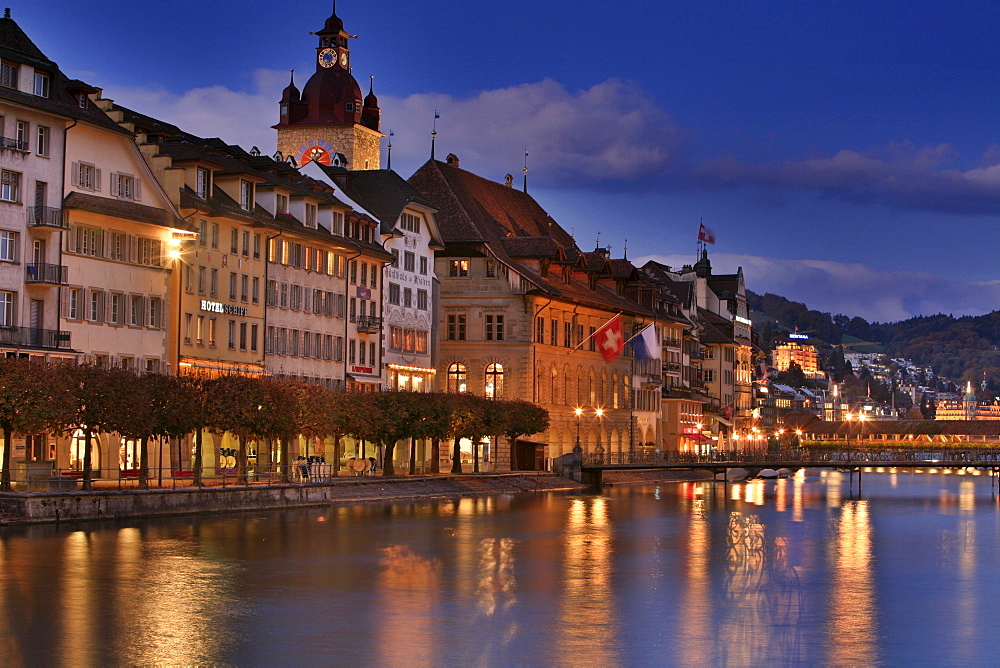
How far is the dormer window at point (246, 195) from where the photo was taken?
289 ft

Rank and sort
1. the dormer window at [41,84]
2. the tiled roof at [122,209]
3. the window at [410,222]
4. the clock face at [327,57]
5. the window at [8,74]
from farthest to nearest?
the clock face at [327,57] < the window at [410,222] < the tiled roof at [122,209] < the dormer window at [41,84] < the window at [8,74]

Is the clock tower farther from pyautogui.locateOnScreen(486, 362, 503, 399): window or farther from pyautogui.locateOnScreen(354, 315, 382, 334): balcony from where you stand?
pyautogui.locateOnScreen(354, 315, 382, 334): balcony

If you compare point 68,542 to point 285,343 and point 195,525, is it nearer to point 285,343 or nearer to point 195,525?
point 195,525

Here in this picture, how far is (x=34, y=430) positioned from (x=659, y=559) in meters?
23.5

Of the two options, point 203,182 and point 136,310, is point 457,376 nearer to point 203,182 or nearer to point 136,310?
point 203,182

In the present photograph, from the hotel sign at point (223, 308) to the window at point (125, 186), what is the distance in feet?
24.9

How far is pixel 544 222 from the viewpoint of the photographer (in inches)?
5728

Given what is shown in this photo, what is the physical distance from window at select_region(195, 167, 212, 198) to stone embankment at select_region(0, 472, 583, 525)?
49.1ft

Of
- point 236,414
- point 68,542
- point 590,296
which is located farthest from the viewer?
point 590,296

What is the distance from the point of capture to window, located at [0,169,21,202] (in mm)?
70938

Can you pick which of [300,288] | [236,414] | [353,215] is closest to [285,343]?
[300,288]

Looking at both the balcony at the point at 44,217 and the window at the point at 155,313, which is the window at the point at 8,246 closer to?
the balcony at the point at 44,217

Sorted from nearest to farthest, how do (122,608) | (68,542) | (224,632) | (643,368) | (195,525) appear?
(224,632)
(122,608)
(68,542)
(195,525)
(643,368)

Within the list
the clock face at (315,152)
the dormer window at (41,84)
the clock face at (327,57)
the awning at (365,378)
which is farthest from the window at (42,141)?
the clock face at (327,57)
